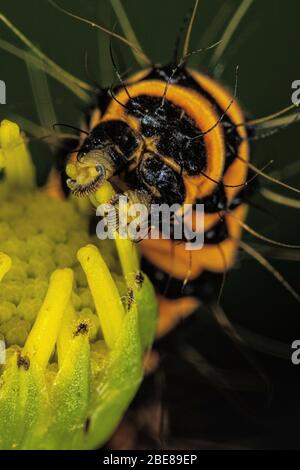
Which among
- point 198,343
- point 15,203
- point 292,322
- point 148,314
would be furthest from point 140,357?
point 292,322

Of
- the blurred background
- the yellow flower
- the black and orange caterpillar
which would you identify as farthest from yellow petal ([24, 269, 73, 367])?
the blurred background

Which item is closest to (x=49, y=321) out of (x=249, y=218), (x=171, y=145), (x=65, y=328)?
(x=65, y=328)

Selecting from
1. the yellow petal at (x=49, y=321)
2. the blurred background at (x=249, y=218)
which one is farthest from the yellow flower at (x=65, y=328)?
the blurred background at (x=249, y=218)

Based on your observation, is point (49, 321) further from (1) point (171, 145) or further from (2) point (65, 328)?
(1) point (171, 145)

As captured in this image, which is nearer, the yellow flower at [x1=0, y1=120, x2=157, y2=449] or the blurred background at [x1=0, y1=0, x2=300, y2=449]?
the yellow flower at [x1=0, y1=120, x2=157, y2=449]

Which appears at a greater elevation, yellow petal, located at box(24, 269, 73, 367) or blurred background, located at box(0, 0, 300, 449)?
blurred background, located at box(0, 0, 300, 449)

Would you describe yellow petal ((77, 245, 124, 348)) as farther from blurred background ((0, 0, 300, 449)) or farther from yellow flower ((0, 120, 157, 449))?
blurred background ((0, 0, 300, 449))
